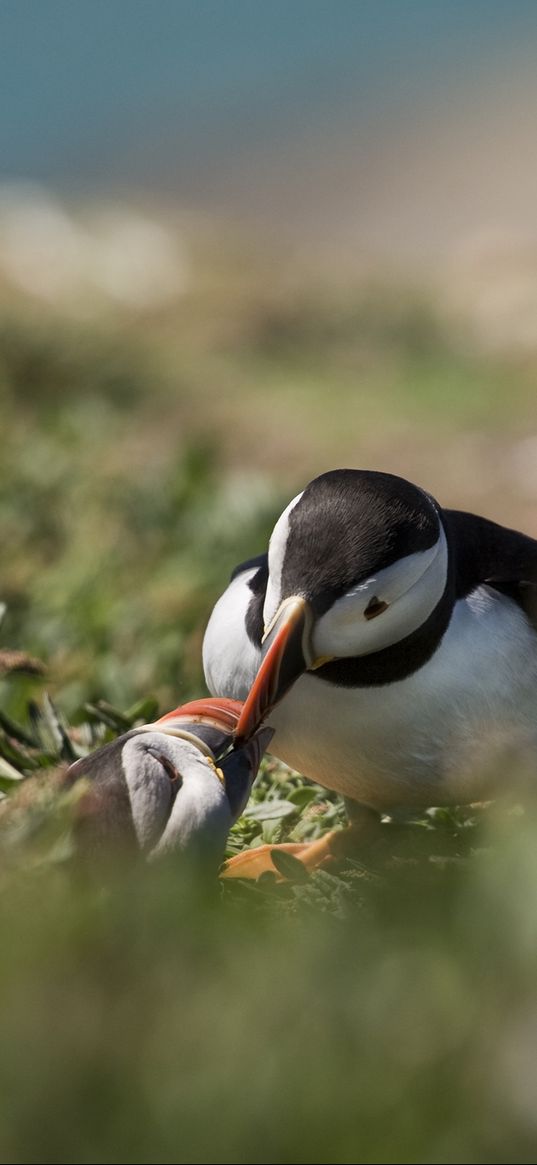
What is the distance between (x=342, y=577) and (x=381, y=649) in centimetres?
26

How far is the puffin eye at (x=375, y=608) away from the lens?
2205 mm

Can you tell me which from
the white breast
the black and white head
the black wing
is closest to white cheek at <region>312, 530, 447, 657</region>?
the black and white head

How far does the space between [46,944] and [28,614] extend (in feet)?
9.56

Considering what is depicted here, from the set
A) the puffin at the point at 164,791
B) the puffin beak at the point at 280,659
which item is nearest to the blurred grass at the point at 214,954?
the puffin at the point at 164,791

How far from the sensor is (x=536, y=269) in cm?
1212

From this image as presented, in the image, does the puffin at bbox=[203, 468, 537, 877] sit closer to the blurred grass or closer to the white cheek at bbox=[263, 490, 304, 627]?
the white cheek at bbox=[263, 490, 304, 627]

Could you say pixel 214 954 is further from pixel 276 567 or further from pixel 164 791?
pixel 276 567

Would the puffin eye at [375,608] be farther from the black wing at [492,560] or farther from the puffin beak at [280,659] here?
the black wing at [492,560]

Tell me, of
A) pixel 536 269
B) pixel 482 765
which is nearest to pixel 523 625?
pixel 482 765

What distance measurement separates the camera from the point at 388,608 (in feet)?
7.36

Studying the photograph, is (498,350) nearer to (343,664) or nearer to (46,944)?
(343,664)

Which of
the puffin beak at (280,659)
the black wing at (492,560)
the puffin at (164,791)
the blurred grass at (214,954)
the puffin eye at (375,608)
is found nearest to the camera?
the blurred grass at (214,954)

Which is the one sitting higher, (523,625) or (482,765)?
(523,625)

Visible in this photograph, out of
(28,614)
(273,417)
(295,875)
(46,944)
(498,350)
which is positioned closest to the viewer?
(46,944)
